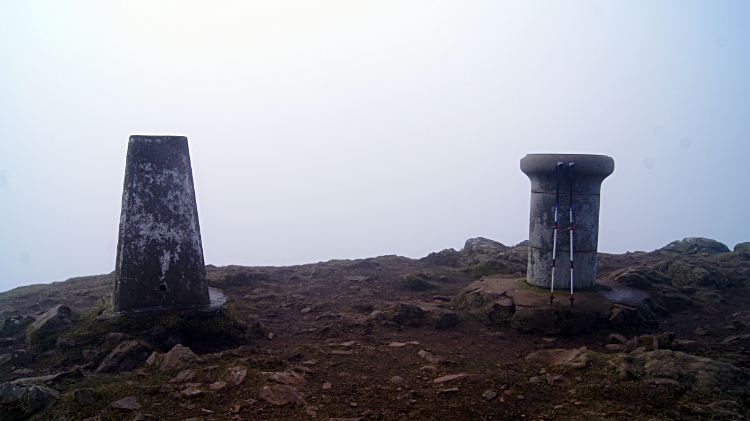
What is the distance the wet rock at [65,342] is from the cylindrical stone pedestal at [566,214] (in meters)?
6.36

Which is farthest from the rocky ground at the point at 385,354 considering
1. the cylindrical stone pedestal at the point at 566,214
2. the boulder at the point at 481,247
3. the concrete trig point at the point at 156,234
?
the boulder at the point at 481,247

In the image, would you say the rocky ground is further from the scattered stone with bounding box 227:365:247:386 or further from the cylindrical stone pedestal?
the cylindrical stone pedestal

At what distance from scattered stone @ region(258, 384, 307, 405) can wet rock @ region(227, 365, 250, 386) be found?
0.32 metres

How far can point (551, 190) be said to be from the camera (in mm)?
7496

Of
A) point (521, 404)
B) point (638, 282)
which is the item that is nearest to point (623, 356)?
point (521, 404)

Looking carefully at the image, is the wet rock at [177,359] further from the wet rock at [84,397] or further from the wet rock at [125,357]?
the wet rock at [84,397]

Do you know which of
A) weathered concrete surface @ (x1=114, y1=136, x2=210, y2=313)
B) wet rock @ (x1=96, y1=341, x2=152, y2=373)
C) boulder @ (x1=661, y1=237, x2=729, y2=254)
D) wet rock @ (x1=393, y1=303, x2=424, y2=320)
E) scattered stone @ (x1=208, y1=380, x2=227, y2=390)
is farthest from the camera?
boulder @ (x1=661, y1=237, x2=729, y2=254)

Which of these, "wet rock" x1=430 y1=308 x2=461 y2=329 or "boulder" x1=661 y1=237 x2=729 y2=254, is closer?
"wet rock" x1=430 y1=308 x2=461 y2=329

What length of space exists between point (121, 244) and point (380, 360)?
352cm

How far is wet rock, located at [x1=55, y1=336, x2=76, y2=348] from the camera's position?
5.73 metres

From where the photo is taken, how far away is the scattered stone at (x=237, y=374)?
445cm

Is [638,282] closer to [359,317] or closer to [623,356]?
[623,356]

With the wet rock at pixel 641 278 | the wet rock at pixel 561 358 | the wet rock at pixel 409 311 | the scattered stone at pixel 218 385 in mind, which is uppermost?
the wet rock at pixel 641 278

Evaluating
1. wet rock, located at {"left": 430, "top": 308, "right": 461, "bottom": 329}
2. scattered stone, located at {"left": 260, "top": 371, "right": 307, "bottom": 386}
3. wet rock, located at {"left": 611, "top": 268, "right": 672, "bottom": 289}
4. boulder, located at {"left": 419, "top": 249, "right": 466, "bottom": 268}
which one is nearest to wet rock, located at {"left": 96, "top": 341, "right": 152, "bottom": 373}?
scattered stone, located at {"left": 260, "top": 371, "right": 307, "bottom": 386}
